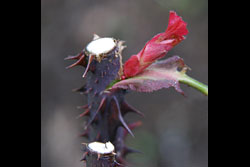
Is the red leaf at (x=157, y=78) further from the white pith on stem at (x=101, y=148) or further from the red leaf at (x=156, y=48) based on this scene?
the white pith on stem at (x=101, y=148)

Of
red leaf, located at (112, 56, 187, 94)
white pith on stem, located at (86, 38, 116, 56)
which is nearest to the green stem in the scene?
red leaf, located at (112, 56, 187, 94)

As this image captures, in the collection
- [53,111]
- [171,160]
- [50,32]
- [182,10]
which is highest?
[182,10]

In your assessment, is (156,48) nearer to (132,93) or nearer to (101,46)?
(101,46)

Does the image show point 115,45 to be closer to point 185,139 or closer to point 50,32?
point 50,32

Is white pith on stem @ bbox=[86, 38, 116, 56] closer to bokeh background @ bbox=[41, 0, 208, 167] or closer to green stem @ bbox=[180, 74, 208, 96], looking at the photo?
green stem @ bbox=[180, 74, 208, 96]

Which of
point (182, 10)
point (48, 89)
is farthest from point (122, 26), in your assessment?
point (48, 89)

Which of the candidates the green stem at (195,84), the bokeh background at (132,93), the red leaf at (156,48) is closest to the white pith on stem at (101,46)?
the red leaf at (156,48)
